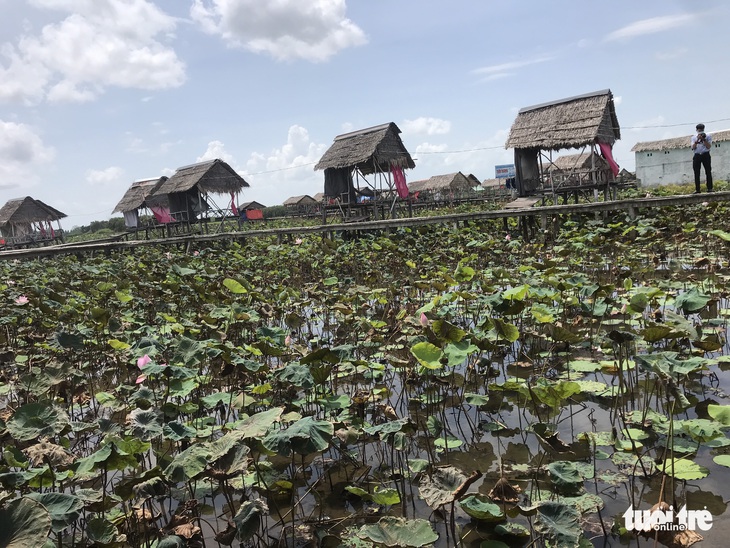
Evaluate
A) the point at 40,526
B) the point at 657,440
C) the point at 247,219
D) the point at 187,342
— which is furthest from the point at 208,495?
the point at 247,219

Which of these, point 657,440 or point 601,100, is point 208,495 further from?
point 601,100

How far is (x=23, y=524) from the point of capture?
3.88ft

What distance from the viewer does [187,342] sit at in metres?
2.86

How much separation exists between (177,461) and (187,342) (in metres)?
1.11

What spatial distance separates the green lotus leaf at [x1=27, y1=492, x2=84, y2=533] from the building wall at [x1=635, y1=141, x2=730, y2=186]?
31.8 m

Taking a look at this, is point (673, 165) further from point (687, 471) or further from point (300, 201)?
point (687, 471)

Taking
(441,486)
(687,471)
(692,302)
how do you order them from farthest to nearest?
(692,302), (687,471), (441,486)

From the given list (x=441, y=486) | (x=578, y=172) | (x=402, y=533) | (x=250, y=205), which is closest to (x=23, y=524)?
(x=402, y=533)

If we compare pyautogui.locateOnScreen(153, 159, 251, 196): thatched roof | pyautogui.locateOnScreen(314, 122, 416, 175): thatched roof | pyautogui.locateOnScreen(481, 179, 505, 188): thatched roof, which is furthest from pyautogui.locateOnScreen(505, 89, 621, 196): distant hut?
pyautogui.locateOnScreen(481, 179, 505, 188): thatched roof

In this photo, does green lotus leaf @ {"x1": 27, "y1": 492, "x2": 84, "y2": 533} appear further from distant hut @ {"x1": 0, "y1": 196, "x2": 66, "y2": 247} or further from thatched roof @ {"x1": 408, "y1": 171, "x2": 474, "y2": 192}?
thatched roof @ {"x1": 408, "y1": 171, "x2": 474, "y2": 192}

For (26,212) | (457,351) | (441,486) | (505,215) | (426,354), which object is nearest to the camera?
(441,486)

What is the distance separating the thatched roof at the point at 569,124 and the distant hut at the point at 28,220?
75.9 ft

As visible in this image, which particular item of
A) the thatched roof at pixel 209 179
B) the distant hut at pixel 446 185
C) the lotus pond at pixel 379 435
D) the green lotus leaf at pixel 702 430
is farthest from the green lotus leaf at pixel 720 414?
the distant hut at pixel 446 185

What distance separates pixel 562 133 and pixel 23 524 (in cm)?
1583
